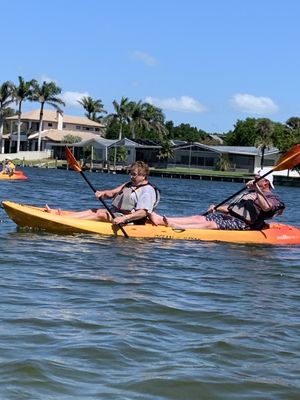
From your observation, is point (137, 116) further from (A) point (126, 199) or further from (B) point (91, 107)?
(A) point (126, 199)

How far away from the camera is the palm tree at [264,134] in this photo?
240 ft

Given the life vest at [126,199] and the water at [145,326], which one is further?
the life vest at [126,199]

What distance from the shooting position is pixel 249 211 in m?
11.0

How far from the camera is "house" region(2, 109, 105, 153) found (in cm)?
8194

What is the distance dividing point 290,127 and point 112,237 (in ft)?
248

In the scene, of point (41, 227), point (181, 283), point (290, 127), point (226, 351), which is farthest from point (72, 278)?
point (290, 127)

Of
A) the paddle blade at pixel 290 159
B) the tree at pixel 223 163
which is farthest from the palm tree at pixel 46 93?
the paddle blade at pixel 290 159

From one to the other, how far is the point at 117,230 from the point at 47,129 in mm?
77389

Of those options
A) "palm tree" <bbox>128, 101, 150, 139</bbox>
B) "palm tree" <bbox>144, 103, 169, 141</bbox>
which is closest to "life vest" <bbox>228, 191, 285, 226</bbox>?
"palm tree" <bbox>128, 101, 150, 139</bbox>

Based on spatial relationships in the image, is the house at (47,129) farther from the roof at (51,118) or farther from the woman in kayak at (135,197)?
the woman in kayak at (135,197)

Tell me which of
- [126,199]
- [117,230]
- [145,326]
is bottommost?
[145,326]

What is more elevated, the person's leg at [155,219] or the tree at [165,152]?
the tree at [165,152]

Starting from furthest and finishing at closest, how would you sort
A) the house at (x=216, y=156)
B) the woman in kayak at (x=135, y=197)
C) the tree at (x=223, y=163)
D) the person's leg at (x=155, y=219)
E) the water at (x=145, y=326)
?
1. the house at (x=216, y=156)
2. the tree at (x=223, y=163)
3. the person's leg at (x=155, y=219)
4. the woman in kayak at (x=135, y=197)
5. the water at (x=145, y=326)

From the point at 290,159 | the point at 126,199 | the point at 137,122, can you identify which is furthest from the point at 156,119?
the point at 126,199
